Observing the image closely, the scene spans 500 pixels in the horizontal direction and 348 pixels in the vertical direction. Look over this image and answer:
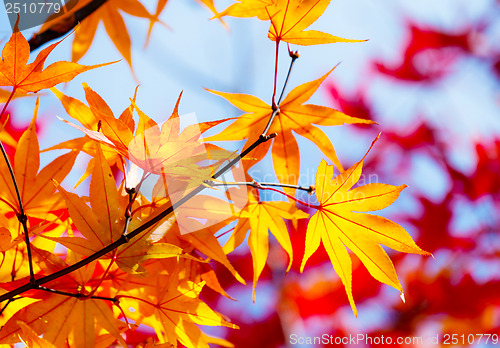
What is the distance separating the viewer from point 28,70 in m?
0.38

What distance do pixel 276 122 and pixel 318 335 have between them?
1.32 metres

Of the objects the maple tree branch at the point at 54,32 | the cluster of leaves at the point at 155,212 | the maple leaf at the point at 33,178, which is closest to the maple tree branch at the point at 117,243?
the cluster of leaves at the point at 155,212

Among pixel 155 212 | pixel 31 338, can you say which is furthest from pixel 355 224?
pixel 31 338

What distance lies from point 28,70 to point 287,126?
0.28 meters

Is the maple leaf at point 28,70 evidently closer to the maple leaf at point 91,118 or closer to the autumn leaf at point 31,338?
the maple leaf at point 91,118

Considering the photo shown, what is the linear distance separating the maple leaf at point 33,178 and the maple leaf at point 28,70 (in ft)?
0.17

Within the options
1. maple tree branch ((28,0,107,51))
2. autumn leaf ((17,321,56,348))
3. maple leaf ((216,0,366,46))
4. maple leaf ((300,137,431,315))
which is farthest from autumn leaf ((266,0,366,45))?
autumn leaf ((17,321,56,348))

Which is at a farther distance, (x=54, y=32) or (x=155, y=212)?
(x=54, y=32)

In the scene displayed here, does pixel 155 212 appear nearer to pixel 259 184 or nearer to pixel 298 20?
pixel 259 184

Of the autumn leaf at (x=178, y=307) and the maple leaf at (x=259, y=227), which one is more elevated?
the maple leaf at (x=259, y=227)

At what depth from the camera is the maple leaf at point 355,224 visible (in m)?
0.44

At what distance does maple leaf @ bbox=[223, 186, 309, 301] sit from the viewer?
495 millimetres

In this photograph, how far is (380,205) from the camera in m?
0.45

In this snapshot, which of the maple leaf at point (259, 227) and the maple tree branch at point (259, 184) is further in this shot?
the maple leaf at point (259, 227)
